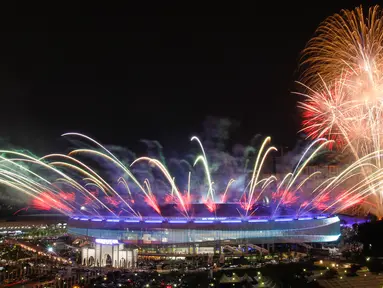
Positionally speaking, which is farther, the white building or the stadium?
the stadium

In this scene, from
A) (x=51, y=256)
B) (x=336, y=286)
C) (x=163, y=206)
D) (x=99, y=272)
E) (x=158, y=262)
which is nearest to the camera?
(x=336, y=286)

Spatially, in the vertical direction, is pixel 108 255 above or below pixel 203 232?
below

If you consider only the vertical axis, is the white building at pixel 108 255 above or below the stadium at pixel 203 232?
below

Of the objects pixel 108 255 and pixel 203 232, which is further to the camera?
pixel 203 232

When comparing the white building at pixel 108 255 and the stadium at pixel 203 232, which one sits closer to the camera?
the white building at pixel 108 255

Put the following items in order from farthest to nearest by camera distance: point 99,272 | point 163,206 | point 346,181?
point 346,181, point 163,206, point 99,272

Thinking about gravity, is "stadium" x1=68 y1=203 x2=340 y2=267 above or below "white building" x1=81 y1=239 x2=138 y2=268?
above

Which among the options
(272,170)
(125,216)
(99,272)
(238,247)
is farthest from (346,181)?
(99,272)

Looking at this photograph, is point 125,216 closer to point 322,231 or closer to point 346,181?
point 322,231
